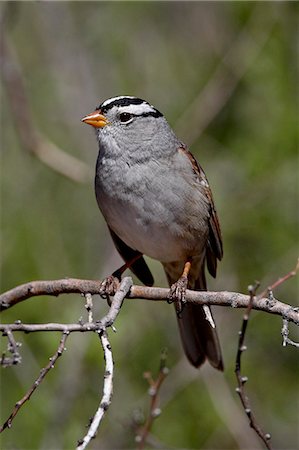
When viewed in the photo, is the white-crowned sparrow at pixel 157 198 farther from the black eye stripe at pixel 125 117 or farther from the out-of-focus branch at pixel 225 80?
the out-of-focus branch at pixel 225 80

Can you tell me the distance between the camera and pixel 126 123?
14.6 ft

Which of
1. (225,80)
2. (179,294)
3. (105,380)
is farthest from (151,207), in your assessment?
(225,80)

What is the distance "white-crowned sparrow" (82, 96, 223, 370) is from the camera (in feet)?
13.7

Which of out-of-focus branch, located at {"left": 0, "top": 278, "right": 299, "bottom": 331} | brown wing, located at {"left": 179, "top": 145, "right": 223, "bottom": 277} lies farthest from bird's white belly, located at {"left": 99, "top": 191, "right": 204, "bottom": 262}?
out-of-focus branch, located at {"left": 0, "top": 278, "right": 299, "bottom": 331}

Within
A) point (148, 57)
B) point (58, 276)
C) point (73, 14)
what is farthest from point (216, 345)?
point (73, 14)

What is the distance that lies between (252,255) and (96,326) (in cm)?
353

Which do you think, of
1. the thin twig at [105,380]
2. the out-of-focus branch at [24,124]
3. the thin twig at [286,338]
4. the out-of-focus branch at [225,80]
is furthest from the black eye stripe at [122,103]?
the thin twig at [286,338]

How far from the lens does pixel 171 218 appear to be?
4199 millimetres

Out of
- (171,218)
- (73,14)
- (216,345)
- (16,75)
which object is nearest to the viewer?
(171,218)

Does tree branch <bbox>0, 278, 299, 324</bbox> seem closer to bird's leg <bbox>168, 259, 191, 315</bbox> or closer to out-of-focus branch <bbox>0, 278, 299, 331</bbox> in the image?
out-of-focus branch <bbox>0, 278, 299, 331</bbox>

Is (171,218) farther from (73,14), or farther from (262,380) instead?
(73,14)

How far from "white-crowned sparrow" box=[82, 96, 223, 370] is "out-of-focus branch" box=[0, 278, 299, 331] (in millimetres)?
495

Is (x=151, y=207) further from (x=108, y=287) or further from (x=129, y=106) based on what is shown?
(x=129, y=106)

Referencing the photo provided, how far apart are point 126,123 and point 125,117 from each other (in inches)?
1.3
